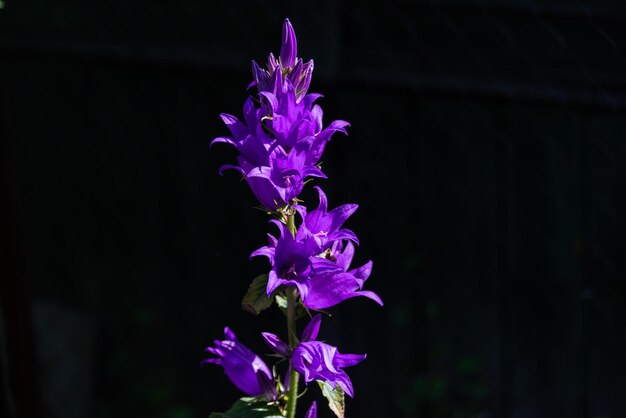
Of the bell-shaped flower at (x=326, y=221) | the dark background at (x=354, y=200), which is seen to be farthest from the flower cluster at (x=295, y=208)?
the dark background at (x=354, y=200)

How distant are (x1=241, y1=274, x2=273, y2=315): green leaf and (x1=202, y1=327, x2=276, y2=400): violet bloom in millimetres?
70

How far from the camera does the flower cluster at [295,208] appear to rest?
97cm

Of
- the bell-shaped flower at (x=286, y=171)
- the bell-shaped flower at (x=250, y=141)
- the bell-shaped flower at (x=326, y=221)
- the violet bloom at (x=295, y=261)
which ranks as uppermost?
the bell-shaped flower at (x=250, y=141)

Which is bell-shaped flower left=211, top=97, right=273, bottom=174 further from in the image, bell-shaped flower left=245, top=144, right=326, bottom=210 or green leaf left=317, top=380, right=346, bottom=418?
green leaf left=317, top=380, right=346, bottom=418

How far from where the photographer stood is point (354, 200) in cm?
270

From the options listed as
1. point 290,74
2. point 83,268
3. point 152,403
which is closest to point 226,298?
point 152,403

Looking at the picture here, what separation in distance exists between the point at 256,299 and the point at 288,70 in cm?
28

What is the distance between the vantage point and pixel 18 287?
7.32 feet

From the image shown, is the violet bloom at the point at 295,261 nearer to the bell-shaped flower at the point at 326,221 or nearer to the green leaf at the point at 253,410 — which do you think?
the bell-shaped flower at the point at 326,221

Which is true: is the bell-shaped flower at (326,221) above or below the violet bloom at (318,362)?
above

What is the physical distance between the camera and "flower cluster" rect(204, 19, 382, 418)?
969mm

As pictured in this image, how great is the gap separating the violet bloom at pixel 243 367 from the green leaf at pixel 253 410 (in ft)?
0.06

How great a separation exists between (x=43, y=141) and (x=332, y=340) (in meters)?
1.82

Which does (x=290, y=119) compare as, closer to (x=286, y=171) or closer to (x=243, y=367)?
(x=286, y=171)
